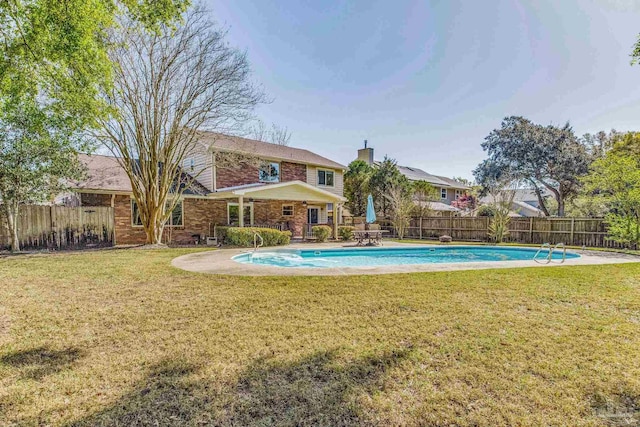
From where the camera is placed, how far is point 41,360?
3.33 m

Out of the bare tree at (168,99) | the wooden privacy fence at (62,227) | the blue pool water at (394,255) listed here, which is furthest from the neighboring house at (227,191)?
the blue pool water at (394,255)

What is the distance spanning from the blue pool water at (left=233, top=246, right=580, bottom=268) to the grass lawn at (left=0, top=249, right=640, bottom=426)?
21.6ft

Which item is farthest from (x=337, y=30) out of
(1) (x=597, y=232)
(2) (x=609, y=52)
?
(1) (x=597, y=232)

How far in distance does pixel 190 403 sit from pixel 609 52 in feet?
54.9

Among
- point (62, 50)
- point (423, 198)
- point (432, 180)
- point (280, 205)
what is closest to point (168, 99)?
point (62, 50)

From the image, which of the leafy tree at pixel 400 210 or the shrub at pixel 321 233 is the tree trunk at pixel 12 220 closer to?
the shrub at pixel 321 233

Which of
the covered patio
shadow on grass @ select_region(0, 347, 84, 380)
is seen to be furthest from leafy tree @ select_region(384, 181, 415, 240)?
shadow on grass @ select_region(0, 347, 84, 380)

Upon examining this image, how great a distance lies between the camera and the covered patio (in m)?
16.8

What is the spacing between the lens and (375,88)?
17094mm

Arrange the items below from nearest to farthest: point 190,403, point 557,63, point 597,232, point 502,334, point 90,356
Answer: point 190,403 < point 90,356 < point 502,334 < point 557,63 < point 597,232

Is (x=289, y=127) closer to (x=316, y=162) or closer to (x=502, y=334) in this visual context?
(x=316, y=162)

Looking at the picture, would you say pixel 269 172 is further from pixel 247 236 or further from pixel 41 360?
pixel 41 360

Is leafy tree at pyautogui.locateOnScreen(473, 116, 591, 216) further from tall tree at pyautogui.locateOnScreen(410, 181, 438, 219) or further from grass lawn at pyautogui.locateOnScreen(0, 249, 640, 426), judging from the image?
grass lawn at pyautogui.locateOnScreen(0, 249, 640, 426)

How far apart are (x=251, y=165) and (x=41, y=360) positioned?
16529mm
